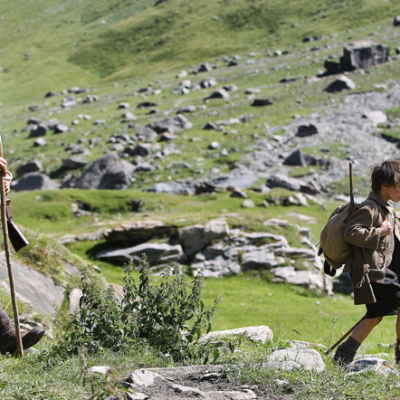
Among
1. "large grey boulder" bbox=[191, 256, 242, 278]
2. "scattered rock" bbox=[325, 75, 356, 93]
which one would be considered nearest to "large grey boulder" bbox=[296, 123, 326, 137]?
"scattered rock" bbox=[325, 75, 356, 93]

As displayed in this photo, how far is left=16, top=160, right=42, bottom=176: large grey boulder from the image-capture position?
42781 millimetres

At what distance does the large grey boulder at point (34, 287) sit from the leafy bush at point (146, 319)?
294cm

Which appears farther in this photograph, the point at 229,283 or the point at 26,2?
the point at 26,2

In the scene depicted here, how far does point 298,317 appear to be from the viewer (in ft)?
41.8

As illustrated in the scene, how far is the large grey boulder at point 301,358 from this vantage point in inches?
198

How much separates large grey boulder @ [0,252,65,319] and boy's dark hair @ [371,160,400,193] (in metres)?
6.08

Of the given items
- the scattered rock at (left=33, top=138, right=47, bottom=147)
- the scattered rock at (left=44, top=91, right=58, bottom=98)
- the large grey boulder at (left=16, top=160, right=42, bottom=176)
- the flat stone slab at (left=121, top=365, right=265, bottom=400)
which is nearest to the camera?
the flat stone slab at (left=121, top=365, right=265, bottom=400)

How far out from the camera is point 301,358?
529 cm

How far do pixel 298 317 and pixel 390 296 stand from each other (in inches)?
294

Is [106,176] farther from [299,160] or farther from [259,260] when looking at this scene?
[259,260]

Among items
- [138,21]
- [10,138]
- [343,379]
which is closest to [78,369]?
[343,379]

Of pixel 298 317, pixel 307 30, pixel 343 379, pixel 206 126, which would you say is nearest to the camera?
pixel 343 379

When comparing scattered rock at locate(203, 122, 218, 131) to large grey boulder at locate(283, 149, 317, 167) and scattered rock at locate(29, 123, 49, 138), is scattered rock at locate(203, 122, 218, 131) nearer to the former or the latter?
large grey boulder at locate(283, 149, 317, 167)

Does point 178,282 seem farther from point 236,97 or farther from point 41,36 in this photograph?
point 41,36
